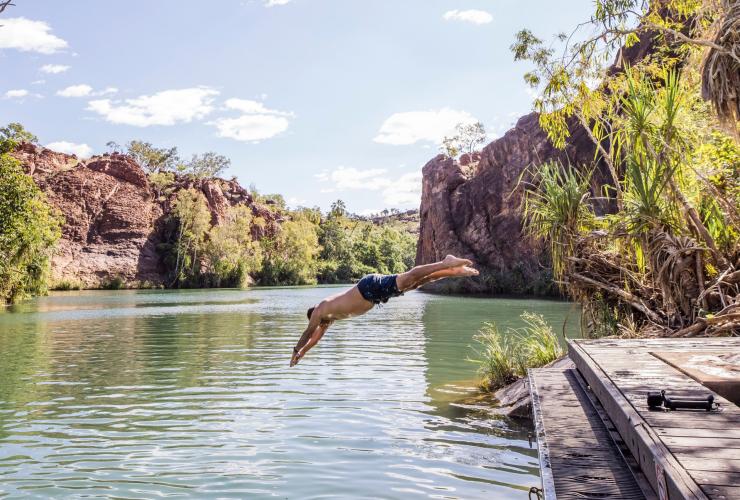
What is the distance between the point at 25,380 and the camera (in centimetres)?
1185

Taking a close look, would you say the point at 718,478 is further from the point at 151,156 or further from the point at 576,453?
the point at 151,156

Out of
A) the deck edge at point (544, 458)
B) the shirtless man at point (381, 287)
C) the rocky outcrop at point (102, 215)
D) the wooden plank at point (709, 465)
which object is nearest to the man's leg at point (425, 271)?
the shirtless man at point (381, 287)

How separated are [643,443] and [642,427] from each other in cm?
24

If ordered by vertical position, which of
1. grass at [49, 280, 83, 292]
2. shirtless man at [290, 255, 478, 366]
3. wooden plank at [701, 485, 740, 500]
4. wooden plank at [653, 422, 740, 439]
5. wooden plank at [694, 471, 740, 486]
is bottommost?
grass at [49, 280, 83, 292]

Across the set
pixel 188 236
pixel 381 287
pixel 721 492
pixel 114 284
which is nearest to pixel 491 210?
pixel 188 236

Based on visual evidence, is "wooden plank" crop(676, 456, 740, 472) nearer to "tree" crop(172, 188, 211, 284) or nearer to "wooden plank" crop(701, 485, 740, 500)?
"wooden plank" crop(701, 485, 740, 500)

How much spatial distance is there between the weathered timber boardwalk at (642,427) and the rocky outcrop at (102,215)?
6992 centimetres

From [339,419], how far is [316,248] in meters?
85.2

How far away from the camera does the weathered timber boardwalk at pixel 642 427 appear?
2.82 meters

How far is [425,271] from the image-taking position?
514 centimetres

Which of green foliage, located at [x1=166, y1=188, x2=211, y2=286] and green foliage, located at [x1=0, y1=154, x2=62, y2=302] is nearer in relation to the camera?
green foliage, located at [x1=0, y1=154, x2=62, y2=302]

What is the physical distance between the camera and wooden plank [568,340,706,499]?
2600 mm

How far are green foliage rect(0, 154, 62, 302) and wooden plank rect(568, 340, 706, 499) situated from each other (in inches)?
1287

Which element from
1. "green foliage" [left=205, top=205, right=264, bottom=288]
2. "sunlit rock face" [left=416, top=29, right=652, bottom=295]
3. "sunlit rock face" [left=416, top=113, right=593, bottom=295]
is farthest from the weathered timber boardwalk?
"green foliage" [left=205, top=205, right=264, bottom=288]
